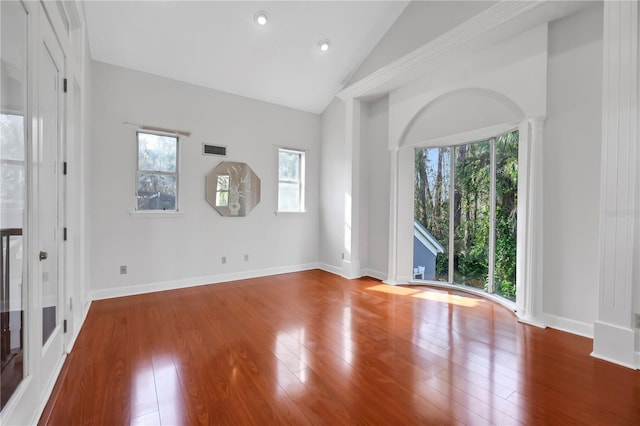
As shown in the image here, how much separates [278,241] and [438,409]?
12.4 feet

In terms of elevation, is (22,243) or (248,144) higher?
(248,144)

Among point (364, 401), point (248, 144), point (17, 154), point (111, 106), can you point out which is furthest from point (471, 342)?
point (111, 106)

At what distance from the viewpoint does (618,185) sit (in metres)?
2.25

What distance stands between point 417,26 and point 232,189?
3537mm

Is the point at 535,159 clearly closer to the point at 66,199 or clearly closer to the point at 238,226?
the point at 238,226

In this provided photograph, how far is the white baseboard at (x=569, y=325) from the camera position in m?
2.64

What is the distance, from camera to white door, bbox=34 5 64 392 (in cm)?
167

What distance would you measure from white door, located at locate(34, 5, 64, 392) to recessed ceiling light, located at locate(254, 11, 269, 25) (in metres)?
2.27

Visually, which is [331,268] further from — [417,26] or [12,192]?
[12,192]

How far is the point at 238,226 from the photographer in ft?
15.2

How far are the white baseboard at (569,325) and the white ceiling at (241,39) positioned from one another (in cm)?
428

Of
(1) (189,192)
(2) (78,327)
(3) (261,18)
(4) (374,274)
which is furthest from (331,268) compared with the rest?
(3) (261,18)

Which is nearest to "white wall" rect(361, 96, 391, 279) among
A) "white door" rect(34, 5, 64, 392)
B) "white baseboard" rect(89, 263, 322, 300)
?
"white baseboard" rect(89, 263, 322, 300)

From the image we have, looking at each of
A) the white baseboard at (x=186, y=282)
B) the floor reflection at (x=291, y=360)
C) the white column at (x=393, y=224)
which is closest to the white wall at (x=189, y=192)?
the white baseboard at (x=186, y=282)
